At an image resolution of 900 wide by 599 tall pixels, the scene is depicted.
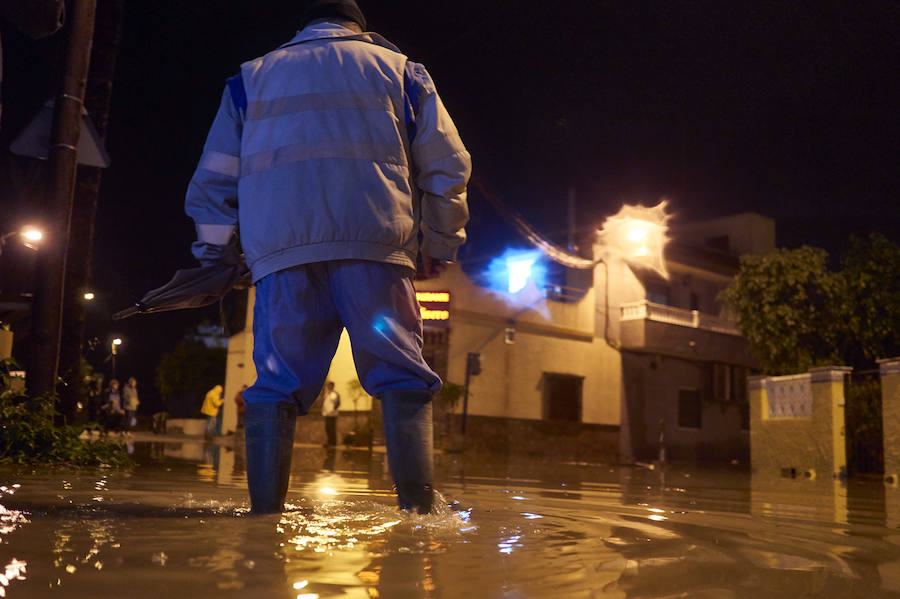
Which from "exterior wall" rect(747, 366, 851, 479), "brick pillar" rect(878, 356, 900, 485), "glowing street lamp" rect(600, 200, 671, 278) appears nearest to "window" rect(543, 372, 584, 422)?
"glowing street lamp" rect(600, 200, 671, 278)

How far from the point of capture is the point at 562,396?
83.5 ft

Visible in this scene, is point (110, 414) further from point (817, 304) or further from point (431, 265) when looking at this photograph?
point (431, 265)

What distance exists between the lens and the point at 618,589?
171cm

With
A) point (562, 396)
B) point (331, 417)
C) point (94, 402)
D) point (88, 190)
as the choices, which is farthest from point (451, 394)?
point (88, 190)

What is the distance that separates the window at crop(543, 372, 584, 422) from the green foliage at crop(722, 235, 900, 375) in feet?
20.1

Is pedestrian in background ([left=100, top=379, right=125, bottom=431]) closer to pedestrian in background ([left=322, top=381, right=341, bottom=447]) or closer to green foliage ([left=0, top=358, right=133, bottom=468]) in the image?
pedestrian in background ([left=322, top=381, right=341, bottom=447])

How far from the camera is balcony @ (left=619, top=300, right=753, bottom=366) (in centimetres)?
2669

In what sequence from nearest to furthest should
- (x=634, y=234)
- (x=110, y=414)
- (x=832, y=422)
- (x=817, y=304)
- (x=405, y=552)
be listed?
(x=405, y=552)
(x=832, y=422)
(x=110, y=414)
(x=817, y=304)
(x=634, y=234)

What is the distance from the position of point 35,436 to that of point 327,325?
344 centimetres

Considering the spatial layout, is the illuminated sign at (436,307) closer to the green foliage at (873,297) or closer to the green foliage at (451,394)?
the green foliage at (451,394)

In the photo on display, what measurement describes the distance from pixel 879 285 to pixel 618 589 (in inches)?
823

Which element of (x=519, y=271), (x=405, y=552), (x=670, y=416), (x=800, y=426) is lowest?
(x=405, y=552)

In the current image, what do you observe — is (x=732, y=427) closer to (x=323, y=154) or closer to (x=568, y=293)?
(x=568, y=293)

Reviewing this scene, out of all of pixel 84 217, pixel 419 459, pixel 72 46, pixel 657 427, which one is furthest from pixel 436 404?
pixel 419 459
